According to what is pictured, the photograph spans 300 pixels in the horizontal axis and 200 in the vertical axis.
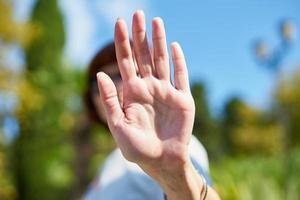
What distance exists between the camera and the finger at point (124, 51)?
1.40 metres

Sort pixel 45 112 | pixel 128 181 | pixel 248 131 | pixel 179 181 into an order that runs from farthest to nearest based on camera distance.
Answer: pixel 248 131 < pixel 45 112 < pixel 128 181 < pixel 179 181

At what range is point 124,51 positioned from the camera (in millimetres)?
1428

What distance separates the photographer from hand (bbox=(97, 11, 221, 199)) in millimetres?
1333

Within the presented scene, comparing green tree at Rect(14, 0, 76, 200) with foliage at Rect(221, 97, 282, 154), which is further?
foliage at Rect(221, 97, 282, 154)

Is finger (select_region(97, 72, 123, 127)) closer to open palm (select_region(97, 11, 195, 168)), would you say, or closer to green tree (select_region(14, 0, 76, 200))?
open palm (select_region(97, 11, 195, 168))

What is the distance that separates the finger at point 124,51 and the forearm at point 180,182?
10.2 inches

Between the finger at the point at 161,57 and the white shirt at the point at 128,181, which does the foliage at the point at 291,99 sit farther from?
the finger at the point at 161,57

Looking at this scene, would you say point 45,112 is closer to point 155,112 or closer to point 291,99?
point 291,99

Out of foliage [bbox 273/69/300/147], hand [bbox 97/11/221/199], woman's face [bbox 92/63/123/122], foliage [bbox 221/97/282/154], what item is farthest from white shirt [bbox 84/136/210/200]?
foliage [bbox 221/97/282/154]

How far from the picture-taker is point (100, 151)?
24250 millimetres

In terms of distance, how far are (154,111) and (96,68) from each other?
888 millimetres

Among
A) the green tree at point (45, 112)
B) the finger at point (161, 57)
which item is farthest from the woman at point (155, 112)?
the green tree at point (45, 112)

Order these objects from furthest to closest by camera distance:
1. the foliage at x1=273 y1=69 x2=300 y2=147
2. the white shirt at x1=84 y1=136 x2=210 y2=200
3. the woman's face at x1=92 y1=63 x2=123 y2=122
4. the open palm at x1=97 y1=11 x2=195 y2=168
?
1. the foliage at x1=273 y1=69 x2=300 y2=147
2. the woman's face at x1=92 y1=63 x2=123 y2=122
3. the white shirt at x1=84 y1=136 x2=210 y2=200
4. the open palm at x1=97 y1=11 x2=195 y2=168

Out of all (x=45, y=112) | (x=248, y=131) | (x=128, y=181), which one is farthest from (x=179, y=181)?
(x=248, y=131)
